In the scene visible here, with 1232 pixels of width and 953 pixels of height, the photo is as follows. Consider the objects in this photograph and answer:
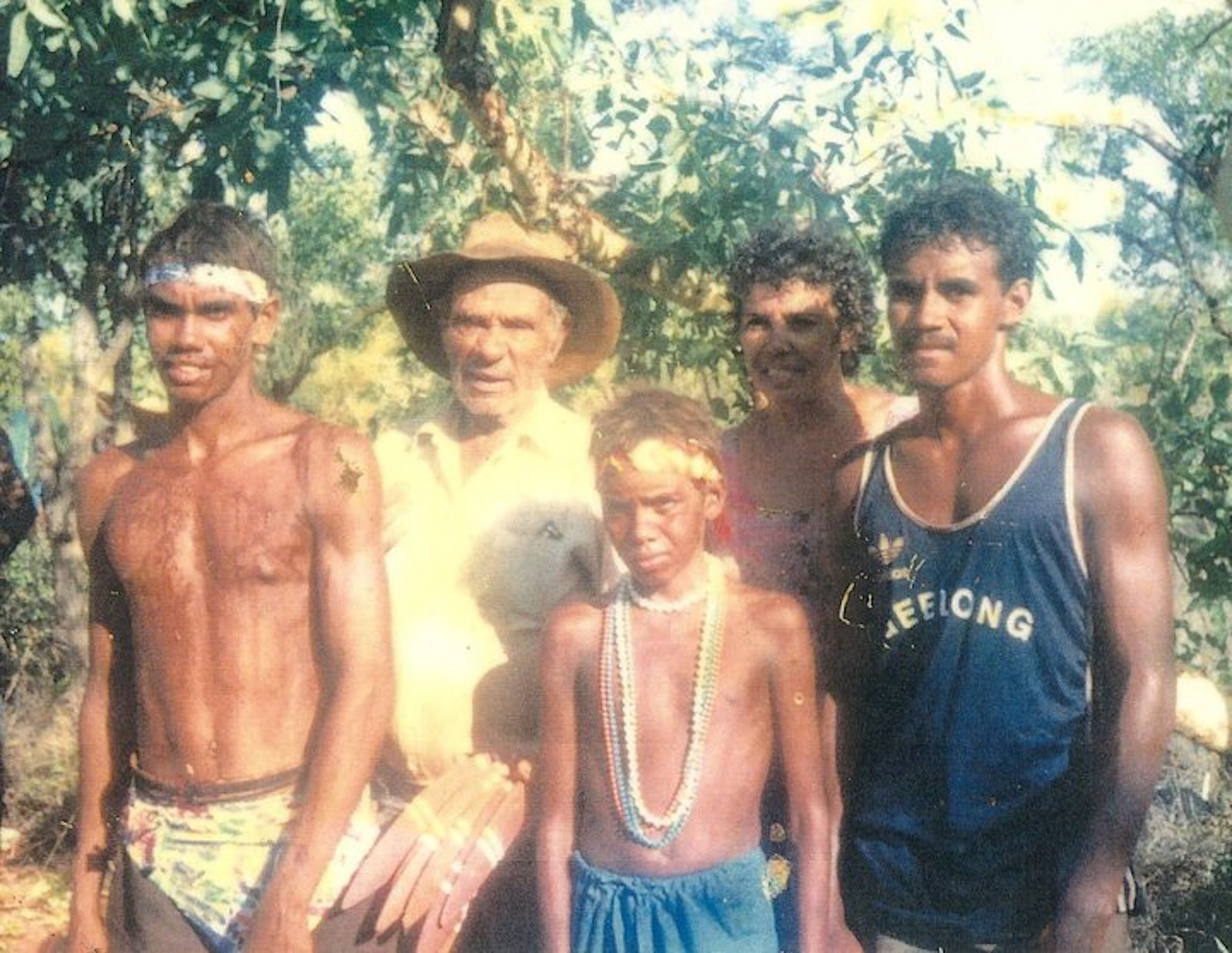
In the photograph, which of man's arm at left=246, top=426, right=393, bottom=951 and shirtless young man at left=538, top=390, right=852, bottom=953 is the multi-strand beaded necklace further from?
man's arm at left=246, top=426, right=393, bottom=951

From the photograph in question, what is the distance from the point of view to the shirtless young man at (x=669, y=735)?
7.98 ft

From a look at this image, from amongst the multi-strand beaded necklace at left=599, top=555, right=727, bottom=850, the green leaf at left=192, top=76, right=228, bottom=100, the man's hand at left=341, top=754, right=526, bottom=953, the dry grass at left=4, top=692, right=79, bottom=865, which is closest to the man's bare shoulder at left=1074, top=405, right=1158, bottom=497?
the multi-strand beaded necklace at left=599, top=555, right=727, bottom=850

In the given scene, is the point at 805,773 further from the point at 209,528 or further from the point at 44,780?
the point at 44,780

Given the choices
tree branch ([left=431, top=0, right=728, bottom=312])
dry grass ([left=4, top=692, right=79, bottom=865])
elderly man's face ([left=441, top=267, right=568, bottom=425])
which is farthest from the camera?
dry grass ([left=4, top=692, right=79, bottom=865])

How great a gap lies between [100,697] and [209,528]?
476mm

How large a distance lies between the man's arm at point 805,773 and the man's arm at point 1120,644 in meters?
0.44

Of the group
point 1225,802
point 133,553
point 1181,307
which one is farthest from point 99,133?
point 1225,802

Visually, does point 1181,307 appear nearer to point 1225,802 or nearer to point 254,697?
point 1225,802

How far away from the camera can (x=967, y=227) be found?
233cm

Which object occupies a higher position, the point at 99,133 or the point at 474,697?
the point at 99,133

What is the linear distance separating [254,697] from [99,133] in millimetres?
1831

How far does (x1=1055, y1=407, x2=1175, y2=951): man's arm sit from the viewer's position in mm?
2111

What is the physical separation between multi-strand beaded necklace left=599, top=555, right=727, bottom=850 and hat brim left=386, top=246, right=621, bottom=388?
89 cm

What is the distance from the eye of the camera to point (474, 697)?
2775 mm
